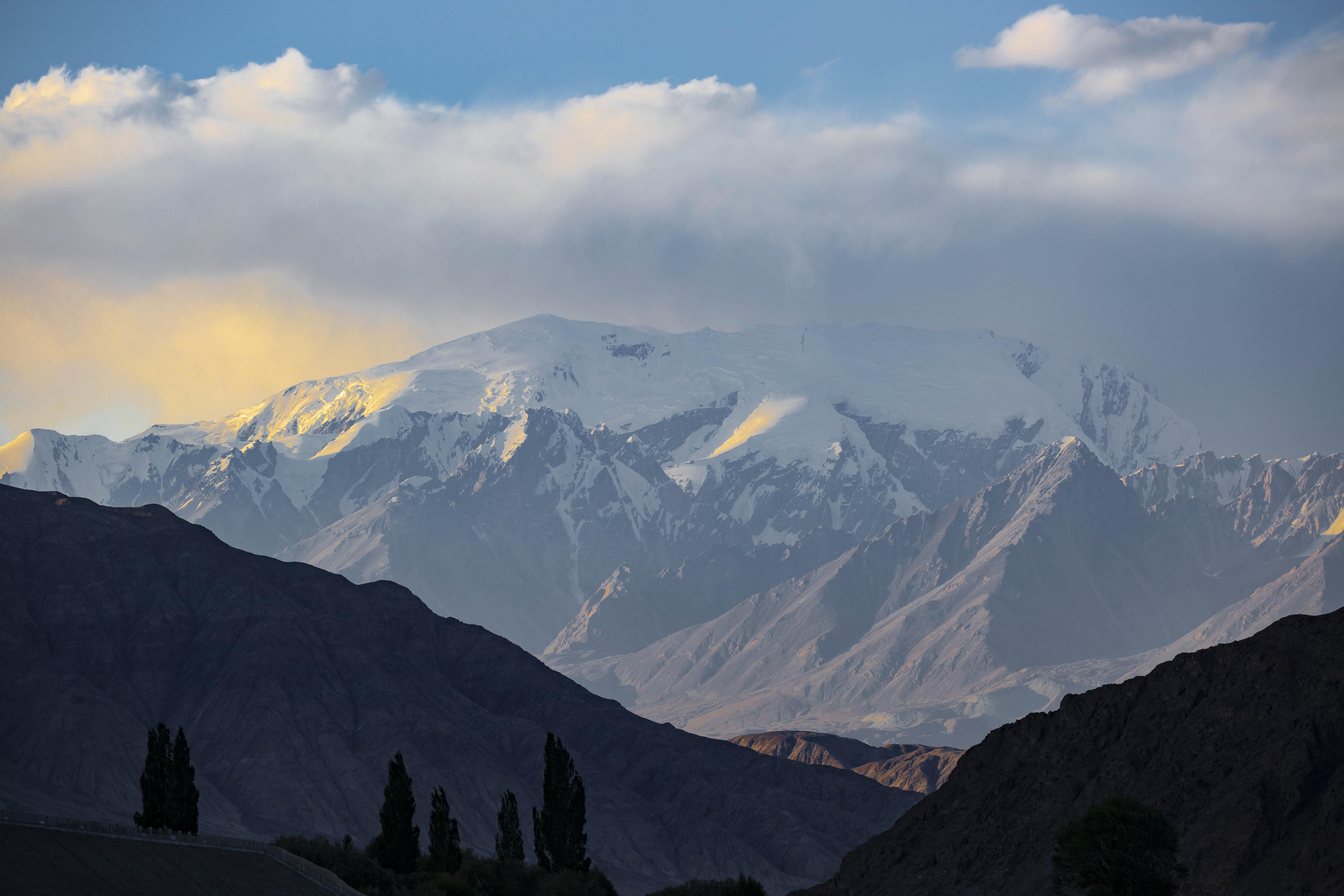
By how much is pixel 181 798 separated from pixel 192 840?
13143 mm

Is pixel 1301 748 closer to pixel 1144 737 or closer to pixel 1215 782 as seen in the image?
pixel 1215 782

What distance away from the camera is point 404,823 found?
15325cm

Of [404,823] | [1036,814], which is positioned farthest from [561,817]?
[1036,814]

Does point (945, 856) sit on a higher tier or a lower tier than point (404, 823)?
lower

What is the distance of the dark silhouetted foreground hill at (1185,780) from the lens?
5320 inches

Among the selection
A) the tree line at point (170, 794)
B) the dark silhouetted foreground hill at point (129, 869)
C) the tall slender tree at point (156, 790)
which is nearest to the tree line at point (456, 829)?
the tree line at point (170, 794)

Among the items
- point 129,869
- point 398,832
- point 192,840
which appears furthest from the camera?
point 398,832

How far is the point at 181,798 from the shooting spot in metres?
143

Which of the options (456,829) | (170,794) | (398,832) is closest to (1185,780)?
(456,829)

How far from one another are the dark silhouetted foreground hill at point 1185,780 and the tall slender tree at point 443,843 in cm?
3733

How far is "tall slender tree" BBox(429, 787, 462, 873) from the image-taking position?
6053 inches

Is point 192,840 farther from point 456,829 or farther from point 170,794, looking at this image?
point 456,829

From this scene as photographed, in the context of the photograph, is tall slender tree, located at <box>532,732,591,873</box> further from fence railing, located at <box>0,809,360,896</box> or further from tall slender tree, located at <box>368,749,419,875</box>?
fence railing, located at <box>0,809,360,896</box>

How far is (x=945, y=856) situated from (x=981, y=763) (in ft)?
48.7
